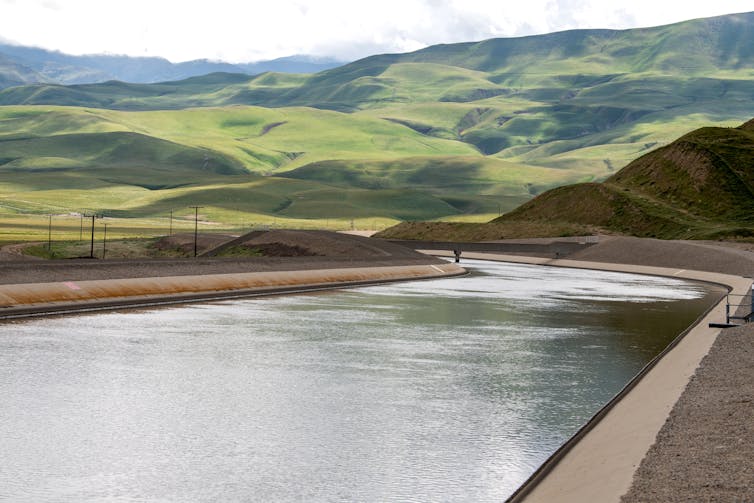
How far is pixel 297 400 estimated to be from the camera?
26266 millimetres

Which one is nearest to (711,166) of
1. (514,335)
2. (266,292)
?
(266,292)

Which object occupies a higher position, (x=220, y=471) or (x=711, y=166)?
(x=711, y=166)

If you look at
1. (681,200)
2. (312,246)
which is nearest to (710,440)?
(312,246)

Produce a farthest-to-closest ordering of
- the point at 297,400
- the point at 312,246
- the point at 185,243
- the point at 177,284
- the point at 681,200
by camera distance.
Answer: the point at 681,200
the point at 185,243
the point at 312,246
the point at 177,284
the point at 297,400

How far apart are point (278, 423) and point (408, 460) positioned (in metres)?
4.41

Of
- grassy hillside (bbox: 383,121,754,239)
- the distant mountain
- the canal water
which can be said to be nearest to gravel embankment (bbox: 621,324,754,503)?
the canal water

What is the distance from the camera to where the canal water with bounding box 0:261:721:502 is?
18.3 meters

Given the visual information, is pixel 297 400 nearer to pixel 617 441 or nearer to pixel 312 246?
pixel 617 441

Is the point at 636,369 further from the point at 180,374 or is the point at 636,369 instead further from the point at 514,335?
the point at 180,374

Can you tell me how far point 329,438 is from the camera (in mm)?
21734

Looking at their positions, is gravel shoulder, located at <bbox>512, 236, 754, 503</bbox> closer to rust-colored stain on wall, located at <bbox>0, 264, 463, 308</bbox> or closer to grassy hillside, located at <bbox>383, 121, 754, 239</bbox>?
rust-colored stain on wall, located at <bbox>0, 264, 463, 308</bbox>

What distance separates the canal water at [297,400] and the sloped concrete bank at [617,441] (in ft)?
1.83

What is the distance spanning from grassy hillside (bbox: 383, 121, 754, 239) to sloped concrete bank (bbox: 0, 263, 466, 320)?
93.1m

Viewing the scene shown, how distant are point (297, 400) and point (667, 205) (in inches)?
6566
